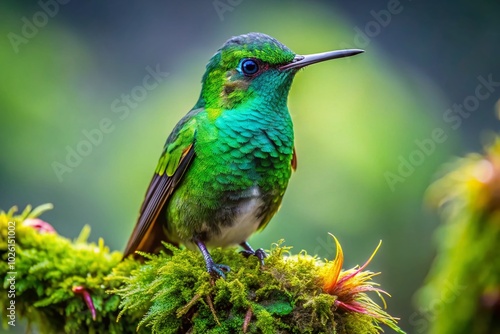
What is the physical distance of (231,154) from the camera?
10.1 feet

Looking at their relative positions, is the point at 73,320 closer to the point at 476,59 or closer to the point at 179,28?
the point at 179,28

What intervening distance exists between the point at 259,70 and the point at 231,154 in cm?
55

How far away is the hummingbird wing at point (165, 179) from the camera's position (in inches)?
127

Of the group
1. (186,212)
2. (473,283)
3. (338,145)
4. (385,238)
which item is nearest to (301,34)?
(338,145)

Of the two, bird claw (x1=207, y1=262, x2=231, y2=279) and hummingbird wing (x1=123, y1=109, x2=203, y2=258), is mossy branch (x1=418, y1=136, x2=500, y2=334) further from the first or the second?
hummingbird wing (x1=123, y1=109, x2=203, y2=258)

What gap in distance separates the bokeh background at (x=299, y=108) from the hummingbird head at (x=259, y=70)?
1784mm

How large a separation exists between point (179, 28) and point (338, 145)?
4.66 metres

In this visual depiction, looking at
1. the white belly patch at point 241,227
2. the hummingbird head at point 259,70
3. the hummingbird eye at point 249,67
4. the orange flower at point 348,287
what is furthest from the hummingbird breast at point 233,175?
the orange flower at point 348,287

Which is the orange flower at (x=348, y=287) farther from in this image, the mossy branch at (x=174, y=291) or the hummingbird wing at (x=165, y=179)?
the hummingbird wing at (x=165, y=179)

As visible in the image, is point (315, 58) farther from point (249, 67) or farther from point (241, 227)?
point (241, 227)

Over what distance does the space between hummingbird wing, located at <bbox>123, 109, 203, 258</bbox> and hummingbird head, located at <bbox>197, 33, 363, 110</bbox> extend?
22cm

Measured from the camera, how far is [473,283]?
2.04m

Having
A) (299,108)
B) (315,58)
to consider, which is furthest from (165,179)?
(299,108)

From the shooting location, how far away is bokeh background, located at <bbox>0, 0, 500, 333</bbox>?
17.0 ft
